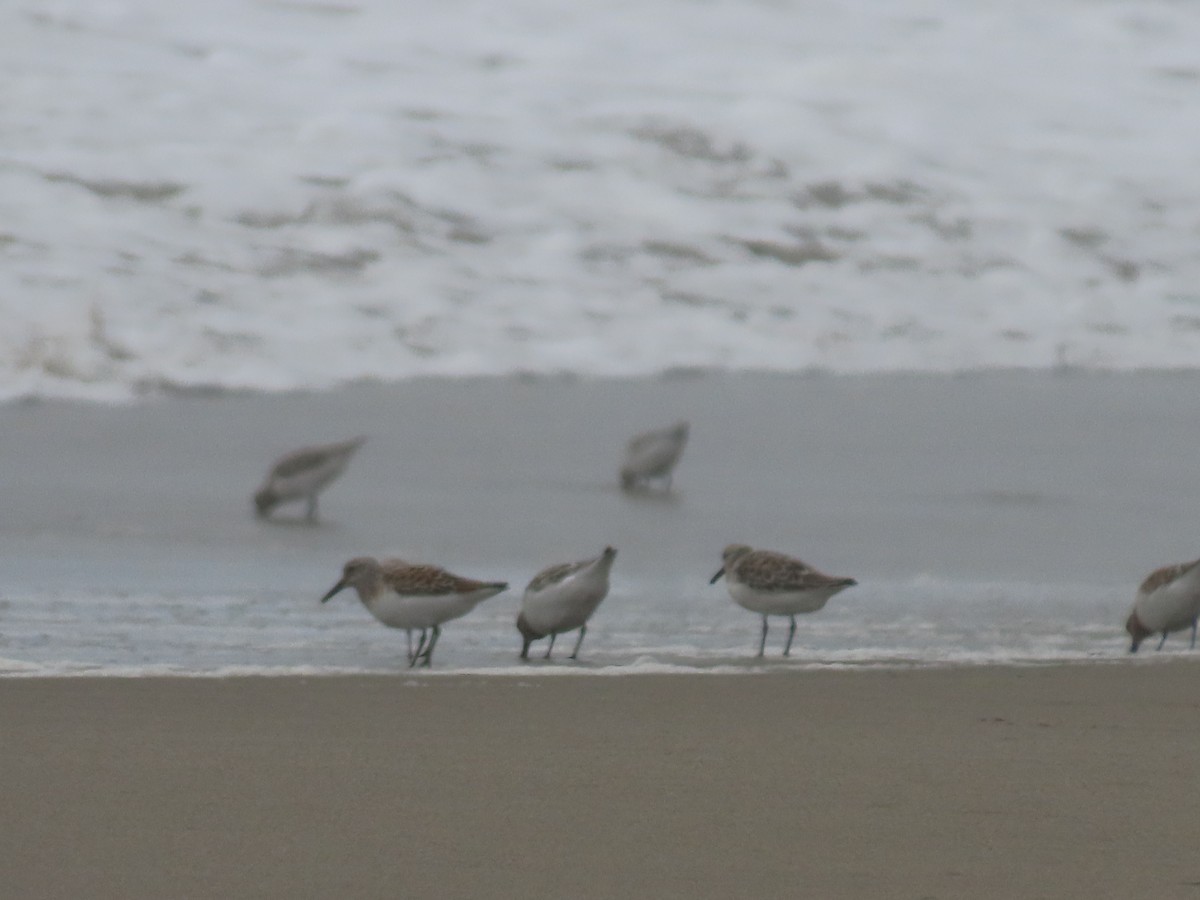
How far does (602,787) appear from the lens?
3.86m

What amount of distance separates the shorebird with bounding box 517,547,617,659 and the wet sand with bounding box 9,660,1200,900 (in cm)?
61

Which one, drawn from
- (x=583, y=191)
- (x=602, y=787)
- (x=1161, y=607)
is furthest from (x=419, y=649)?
(x=583, y=191)

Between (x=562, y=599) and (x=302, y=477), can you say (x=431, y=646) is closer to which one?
(x=562, y=599)

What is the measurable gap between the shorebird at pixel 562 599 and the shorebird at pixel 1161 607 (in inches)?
61.0

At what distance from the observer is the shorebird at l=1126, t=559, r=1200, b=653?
19.5 ft

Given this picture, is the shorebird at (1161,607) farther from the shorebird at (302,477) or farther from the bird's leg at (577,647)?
the shorebird at (302,477)

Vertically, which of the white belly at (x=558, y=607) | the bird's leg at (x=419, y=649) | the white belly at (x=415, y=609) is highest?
the white belly at (x=558, y=607)

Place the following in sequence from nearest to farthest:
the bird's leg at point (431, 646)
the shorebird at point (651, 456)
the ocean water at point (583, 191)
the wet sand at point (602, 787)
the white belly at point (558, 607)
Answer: the wet sand at point (602, 787)
the bird's leg at point (431, 646)
the white belly at point (558, 607)
the shorebird at point (651, 456)
the ocean water at point (583, 191)

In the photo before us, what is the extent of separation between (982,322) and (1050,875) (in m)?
10.1

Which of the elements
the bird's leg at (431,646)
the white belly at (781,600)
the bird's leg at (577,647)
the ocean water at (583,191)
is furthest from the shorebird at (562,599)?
the ocean water at (583,191)

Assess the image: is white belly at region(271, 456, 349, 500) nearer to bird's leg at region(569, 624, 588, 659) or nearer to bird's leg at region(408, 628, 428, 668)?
bird's leg at region(408, 628, 428, 668)

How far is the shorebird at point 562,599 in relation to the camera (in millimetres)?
5688

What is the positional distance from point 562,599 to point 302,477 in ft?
9.36

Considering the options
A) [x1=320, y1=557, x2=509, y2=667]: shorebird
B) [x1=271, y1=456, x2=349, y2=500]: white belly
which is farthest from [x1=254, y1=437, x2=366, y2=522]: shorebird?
[x1=320, y1=557, x2=509, y2=667]: shorebird
